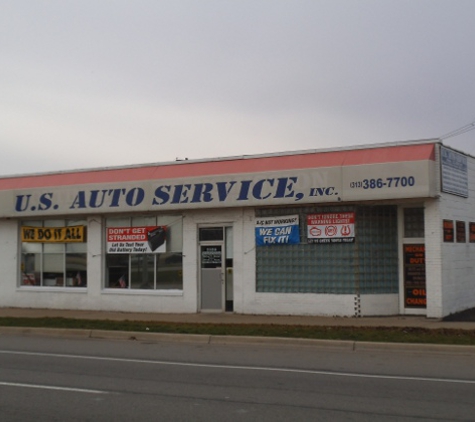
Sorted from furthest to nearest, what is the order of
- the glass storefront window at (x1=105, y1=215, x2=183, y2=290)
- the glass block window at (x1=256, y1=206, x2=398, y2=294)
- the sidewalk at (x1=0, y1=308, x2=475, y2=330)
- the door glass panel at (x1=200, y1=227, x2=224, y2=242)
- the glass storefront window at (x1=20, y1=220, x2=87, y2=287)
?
1. the glass storefront window at (x1=20, y1=220, x2=87, y2=287)
2. the glass storefront window at (x1=105, y1=215, x2=183, y2=290)
3. the door glass panel at (x1=200, y1=227, x2=224, y2=242)
4. the glass block window at (x1=256, y1=206, x2=398, y2=294)
5. the sidewalk at (x1=0, y1=308, x2=475, y2=330)

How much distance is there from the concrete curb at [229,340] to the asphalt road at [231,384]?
0.51 ft

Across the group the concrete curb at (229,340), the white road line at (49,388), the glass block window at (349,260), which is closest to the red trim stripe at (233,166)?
the glass block window at (349,260)

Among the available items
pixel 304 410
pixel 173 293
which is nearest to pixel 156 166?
pixel 173 293

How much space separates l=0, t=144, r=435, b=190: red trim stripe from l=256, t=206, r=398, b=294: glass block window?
1.35m

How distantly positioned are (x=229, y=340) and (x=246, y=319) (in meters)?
3.34

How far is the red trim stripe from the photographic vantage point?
17.5 metres

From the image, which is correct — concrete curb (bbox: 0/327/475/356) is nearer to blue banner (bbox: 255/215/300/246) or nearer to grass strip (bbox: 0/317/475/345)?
grass strip (bbox: 0/317/475/345)

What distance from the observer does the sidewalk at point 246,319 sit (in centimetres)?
1677

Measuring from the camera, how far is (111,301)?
21.5m

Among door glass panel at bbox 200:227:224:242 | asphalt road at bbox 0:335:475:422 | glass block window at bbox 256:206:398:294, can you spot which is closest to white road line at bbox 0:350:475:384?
asphalt road at bbox 0:335:475:422

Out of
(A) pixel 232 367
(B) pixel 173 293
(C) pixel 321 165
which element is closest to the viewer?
(A) pixel 232 367

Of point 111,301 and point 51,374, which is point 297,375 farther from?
point 111,301

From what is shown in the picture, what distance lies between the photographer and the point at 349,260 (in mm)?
18469

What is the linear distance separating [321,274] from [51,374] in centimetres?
947
